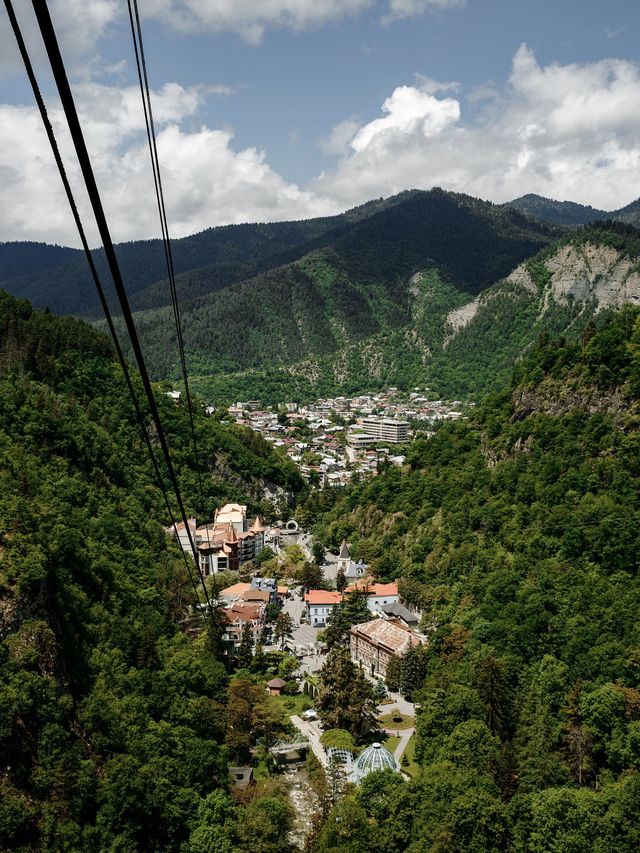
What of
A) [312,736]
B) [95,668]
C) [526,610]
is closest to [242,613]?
[312,736]

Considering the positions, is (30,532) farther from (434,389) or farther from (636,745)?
(434,389)

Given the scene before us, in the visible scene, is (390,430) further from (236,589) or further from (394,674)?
(394,674)

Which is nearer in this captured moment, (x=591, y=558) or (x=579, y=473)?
(x=591, y=558)

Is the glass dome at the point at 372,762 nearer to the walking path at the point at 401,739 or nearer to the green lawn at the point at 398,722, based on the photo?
the walking path at the point at 401,739

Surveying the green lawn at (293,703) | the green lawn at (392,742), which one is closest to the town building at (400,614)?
the green lawn at (293,703)

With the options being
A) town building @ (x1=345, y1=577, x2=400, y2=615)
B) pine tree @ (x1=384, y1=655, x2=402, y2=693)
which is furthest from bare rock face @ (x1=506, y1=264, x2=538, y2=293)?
pine tree @ (x1=384, y1=655, x2=402, y2=693)

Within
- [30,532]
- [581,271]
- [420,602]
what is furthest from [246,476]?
[581,271]
